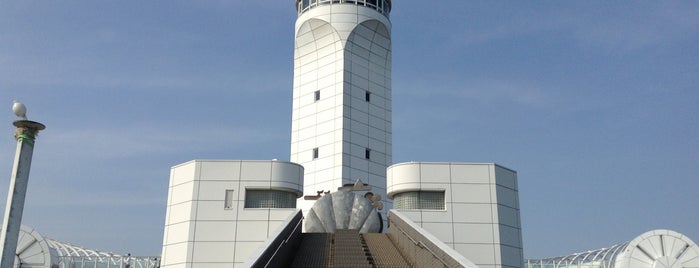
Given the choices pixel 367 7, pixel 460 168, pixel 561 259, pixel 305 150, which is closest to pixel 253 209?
pixel 460 168

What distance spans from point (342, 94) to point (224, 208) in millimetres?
14477

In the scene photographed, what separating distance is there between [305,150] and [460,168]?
47.5ft

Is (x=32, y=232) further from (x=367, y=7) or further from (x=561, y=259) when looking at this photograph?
(x=561, y=259)

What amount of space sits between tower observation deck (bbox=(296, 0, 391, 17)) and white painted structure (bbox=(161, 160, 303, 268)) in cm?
1687

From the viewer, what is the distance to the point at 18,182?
613 inches

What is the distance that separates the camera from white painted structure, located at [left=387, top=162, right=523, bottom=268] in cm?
2697

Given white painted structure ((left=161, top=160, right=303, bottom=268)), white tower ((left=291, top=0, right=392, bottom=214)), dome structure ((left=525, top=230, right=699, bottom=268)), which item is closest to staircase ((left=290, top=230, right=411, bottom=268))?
white painted structure ((left=161, top=160, right=303, bottom=268))

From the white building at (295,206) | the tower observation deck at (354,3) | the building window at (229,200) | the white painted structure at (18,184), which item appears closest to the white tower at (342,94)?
the tower observation deck at (354,3)

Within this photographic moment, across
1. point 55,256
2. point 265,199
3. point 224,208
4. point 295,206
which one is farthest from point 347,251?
point 55,256

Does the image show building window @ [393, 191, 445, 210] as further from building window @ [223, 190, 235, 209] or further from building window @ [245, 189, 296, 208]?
building window @ [223, 190, 235, 209]

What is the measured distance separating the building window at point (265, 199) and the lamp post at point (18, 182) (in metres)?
12.3

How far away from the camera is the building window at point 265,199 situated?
27.8m

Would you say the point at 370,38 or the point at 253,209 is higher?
the point at 370,38

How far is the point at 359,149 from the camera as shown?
3881cm
